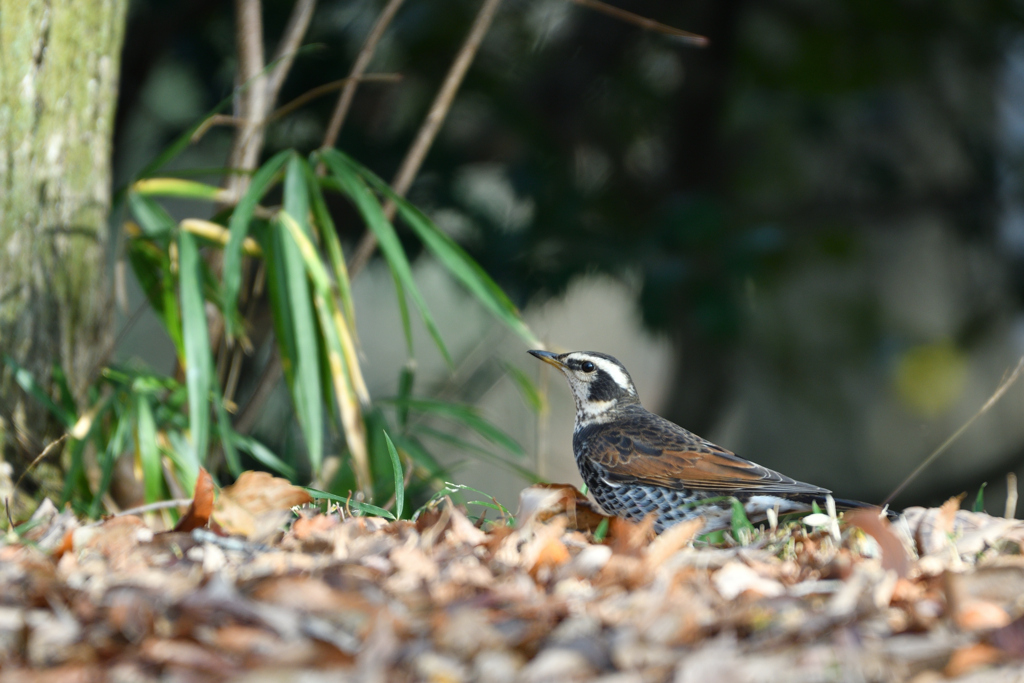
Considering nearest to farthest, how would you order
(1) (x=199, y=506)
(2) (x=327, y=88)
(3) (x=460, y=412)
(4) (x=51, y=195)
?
(1) (x=199, y=506) < (4) (x=51, y=195) < (2) (x=327, y=88) < (3) (x=460, y=412)

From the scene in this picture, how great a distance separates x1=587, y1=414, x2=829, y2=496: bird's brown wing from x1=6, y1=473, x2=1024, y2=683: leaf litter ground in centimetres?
→ 88

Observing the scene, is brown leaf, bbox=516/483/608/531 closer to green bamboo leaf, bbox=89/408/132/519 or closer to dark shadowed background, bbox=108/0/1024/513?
green bamboo leaf, bbox=89/408/132/519

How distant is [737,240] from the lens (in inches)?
164

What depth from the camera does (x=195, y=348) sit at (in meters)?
2.22

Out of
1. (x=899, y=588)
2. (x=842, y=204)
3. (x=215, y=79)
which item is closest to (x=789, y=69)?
(x=842, y=204)

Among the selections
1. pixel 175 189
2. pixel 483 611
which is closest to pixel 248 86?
pixel 175 189

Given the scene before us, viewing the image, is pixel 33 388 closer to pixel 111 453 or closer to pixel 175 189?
Answer: pixel 111 453

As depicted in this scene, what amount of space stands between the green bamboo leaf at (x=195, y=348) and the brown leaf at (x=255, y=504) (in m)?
0.75

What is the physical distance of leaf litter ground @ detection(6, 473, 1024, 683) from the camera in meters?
0.81

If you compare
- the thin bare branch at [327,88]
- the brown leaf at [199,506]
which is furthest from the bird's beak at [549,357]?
the brown leaf at [199,506]

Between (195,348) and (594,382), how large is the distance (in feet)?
4.34

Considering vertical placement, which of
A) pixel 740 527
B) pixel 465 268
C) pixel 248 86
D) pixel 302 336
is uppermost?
pixel 248 86

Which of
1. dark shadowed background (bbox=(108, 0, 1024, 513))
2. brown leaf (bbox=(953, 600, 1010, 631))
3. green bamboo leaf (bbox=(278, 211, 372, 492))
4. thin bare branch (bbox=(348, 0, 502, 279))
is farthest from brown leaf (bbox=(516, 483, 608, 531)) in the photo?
dark shadowed background (bbox=(108, 0, 1024, 513))

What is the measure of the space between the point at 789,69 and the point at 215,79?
12.4 feet
